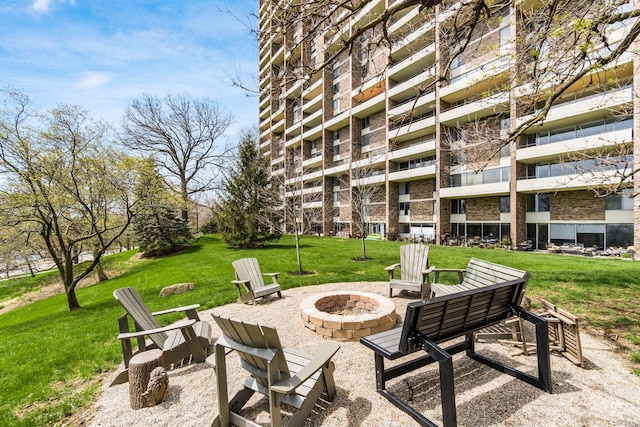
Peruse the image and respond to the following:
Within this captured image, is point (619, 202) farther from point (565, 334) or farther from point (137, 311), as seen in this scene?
point (137, 311)

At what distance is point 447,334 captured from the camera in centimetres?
280

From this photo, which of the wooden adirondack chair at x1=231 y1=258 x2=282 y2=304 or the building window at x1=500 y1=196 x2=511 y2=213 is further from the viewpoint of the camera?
the building window at x1=500 y1=196 x2=511 y2=213

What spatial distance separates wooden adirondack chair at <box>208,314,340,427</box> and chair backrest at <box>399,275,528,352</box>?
0.80 metres

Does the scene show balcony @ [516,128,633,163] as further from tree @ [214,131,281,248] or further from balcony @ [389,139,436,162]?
tree @ [214,131,281,248]

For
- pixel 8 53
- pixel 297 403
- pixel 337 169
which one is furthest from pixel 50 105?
pixel 337 169

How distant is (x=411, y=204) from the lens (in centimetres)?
2489

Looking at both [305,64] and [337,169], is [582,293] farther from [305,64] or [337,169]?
[337,169]

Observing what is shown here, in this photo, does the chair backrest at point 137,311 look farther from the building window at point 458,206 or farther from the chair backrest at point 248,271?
the building window at point 458,206

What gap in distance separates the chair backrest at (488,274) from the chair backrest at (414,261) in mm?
1427

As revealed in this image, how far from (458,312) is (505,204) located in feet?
67.6

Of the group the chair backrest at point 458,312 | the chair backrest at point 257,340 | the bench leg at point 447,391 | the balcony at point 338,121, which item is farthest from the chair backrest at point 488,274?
the balcony at point 338,121

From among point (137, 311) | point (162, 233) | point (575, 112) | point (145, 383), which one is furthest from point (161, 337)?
point (575, 112)

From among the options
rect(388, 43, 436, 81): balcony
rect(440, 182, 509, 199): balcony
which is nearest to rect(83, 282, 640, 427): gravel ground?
rect(440, 182, 509, 199): balcony

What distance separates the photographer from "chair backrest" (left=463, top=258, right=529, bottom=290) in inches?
157
